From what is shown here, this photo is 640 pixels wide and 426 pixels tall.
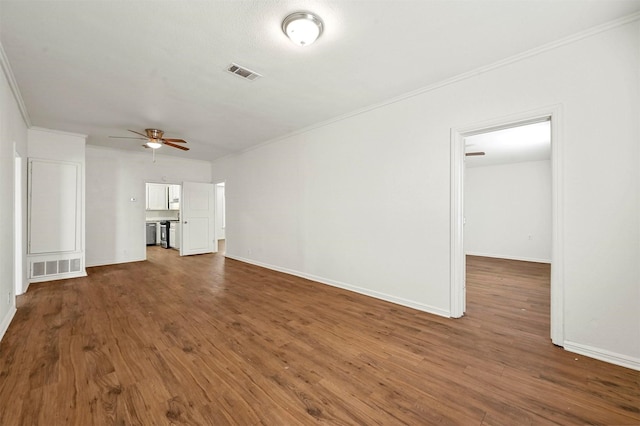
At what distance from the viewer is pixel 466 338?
2.53 metres

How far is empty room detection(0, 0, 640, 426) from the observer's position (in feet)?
5.96

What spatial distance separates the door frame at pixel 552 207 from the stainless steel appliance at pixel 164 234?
874cm

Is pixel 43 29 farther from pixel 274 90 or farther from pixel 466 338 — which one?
pixel 466 338

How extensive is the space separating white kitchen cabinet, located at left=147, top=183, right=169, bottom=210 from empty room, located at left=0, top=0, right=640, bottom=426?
4521 mm

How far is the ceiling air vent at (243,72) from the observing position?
272 cm

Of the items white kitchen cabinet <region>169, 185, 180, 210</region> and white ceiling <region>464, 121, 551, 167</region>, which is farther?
white kitchen cabinet <region>169, 185, 180, 210</region>

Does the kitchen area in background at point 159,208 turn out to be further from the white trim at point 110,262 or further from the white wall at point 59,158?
the white wall at point 59,158

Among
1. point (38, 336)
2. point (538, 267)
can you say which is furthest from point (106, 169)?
point (538, 267)

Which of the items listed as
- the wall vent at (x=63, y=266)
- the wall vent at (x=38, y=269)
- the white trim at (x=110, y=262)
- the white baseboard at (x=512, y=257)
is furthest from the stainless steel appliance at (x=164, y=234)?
the white baseboard at (x=512, y=257)

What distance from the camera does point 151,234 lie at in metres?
9.41

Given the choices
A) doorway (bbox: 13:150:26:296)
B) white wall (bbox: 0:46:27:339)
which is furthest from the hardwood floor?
doorway (bbox: 13:150:26:296)

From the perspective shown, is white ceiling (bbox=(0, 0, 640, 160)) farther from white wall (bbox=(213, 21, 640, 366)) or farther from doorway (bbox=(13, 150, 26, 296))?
doorway (bbox=(13, 150, 26, 296))

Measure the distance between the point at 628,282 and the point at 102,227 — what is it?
8.33 metres

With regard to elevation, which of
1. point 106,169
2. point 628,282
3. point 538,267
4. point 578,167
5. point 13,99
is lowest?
point 538,267
